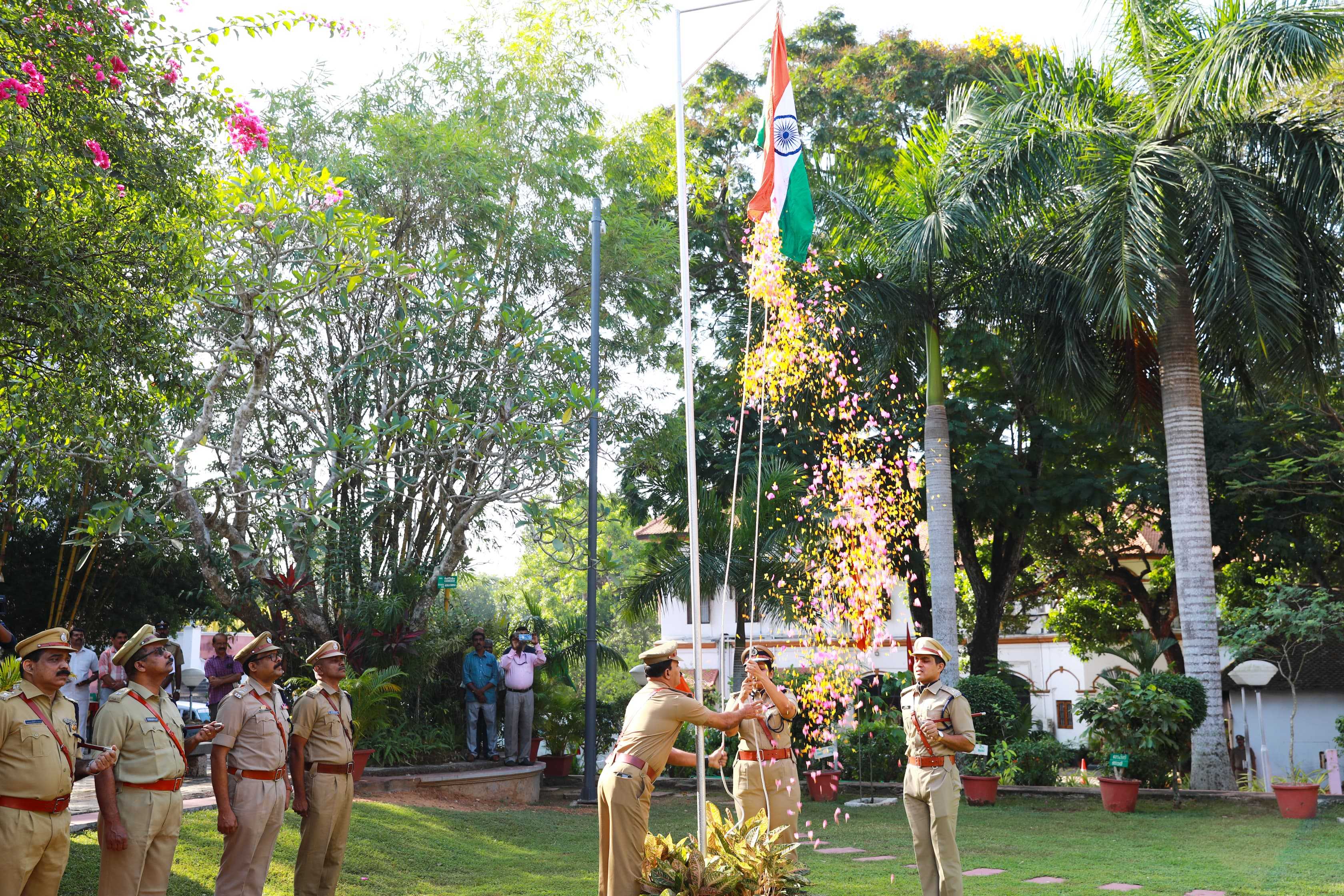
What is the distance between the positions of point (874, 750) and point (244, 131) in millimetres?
12559

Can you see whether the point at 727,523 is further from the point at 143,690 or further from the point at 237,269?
the point at 143,690

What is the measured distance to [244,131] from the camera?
999 centimetres

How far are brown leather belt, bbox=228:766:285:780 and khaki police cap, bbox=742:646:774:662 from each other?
133 inches

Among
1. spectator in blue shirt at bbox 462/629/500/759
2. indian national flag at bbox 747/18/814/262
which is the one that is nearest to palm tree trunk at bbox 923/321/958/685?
spectator in blue shirt at bbox 462/629/500/759

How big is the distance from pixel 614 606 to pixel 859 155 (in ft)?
81.8

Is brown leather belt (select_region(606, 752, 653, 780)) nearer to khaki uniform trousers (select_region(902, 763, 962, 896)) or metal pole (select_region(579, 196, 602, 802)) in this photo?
khaki uniform trousers (select_region(902, 763, 962, 896))

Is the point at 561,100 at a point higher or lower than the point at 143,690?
higher

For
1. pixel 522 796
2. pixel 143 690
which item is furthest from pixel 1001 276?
pixel 143 690

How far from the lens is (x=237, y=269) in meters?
12.0

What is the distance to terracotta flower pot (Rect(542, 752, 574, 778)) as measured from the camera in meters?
17.8

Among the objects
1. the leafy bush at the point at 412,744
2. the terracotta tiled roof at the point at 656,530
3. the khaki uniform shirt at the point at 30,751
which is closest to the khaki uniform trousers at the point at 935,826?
the khaki uniform shirt at the point at 30,751

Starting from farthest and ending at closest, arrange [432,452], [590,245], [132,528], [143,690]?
[590,245]
[432,452]
[132,528]
[143,690]

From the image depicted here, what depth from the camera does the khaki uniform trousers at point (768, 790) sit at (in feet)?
29.2

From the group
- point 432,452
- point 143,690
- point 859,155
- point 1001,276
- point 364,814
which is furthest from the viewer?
point 859,155
